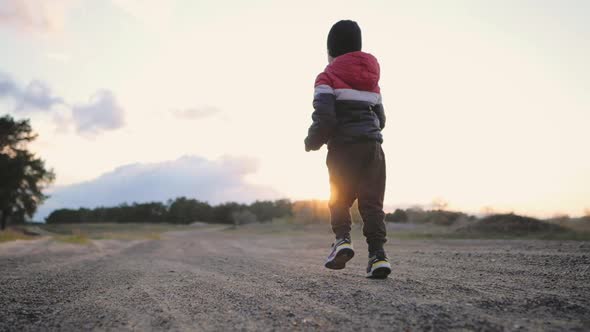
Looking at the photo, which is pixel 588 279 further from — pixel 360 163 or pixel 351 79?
pixel 351 79

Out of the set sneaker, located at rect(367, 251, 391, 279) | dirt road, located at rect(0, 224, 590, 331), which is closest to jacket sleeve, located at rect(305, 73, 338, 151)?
sneaker, located at rect(367, 251, 391, 279)

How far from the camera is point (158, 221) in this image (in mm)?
96625

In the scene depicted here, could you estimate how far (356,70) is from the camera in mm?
3797

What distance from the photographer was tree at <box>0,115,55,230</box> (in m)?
35.7

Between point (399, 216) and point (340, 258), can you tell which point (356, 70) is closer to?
point (340, 258)

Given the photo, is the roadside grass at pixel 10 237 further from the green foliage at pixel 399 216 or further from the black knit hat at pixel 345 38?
the green foliage at pixel 399 216

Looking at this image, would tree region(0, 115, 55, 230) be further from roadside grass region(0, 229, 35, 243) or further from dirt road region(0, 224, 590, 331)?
dirt road region(0, 224, 590, 331)

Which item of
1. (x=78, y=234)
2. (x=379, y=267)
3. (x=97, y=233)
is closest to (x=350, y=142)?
(x=379, y=267)

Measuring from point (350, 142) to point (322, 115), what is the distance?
37 centimetres

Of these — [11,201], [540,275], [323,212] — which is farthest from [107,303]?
[11,201]

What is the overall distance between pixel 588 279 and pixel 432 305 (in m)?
1.56

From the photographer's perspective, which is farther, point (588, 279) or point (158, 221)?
point (158, 221)

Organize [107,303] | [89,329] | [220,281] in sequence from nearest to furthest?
[89,329] < [107,303] < [220,281]

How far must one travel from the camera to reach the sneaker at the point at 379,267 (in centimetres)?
337
